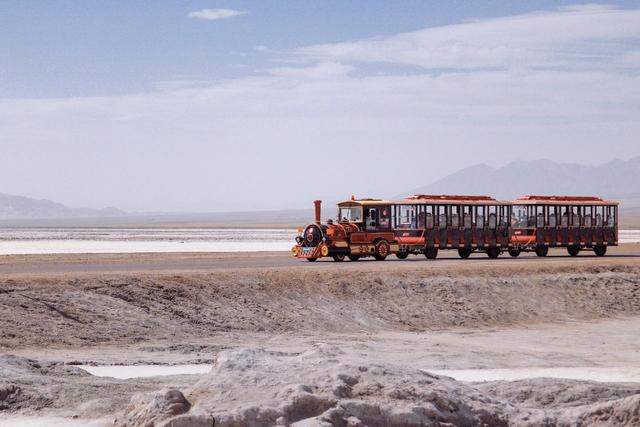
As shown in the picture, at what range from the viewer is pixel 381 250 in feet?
154

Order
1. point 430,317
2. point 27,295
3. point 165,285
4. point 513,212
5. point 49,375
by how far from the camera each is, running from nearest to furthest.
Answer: point 49,375 < point 27,295 < point 165,285 < point 430,317 < point 513,212

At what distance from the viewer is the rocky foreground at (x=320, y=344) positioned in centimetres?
1173

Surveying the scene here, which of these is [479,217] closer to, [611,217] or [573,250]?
[573,250]

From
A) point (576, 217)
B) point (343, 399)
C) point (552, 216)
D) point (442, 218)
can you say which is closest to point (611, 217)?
point (576, 217)

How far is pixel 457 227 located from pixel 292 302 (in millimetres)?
20410

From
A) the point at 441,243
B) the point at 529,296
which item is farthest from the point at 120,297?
the point at 441,243

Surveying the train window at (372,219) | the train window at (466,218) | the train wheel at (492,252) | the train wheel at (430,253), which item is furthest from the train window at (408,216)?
the train wheel at (492,252)

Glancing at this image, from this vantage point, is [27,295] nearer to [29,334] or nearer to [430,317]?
[29,334]

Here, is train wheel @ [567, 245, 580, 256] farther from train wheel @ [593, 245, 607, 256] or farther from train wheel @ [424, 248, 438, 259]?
train wheel @ [424, 248, 438, 259]

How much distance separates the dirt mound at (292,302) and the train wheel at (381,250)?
28.1 ft

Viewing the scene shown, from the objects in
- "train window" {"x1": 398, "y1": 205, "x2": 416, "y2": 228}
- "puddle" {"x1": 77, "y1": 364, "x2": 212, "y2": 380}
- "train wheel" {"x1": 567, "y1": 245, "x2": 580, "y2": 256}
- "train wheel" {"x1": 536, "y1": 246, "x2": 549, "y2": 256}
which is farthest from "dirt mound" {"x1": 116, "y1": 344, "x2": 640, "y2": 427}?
"train wheel" {"x1": 567, "y1": 245, "x2": 580, "y2": 256}

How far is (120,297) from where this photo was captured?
94.4 feet

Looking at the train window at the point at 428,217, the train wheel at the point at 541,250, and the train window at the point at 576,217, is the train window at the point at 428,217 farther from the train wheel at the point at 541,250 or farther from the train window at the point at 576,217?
the train window at the point at 576,217

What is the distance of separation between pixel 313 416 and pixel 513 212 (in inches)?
1699
